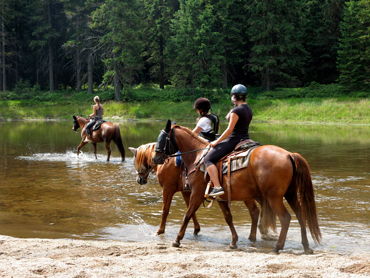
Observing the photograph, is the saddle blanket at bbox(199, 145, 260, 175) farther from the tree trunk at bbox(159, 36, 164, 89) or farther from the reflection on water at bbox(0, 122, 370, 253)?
the tree trunk at bbox(159, 36, 164, 89)

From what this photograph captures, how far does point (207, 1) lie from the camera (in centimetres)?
5188

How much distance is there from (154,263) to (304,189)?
2.50 meters

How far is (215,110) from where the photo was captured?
43.3 m

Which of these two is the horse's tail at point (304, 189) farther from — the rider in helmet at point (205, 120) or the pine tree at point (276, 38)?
the pine tree at point (276, 38)

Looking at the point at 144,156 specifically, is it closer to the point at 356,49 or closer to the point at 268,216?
the point at 268,216

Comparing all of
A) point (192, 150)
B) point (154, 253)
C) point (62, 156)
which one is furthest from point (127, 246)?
point (62, 156)

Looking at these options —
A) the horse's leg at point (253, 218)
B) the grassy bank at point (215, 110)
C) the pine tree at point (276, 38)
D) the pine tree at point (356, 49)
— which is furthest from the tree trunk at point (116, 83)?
the horse's leg at point (253, 218)

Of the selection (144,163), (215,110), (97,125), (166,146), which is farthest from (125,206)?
(215,110)

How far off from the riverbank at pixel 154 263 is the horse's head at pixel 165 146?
1.55 meters

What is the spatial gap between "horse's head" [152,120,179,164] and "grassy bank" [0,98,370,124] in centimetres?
3101

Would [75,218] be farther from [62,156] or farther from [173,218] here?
[62,156]

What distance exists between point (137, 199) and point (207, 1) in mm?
45904

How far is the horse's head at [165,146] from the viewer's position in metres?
7.03

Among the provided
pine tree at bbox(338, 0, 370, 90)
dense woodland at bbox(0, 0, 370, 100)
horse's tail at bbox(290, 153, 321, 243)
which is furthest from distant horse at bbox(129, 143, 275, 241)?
dense woodland at bbox(0, 0, 370, 100)
